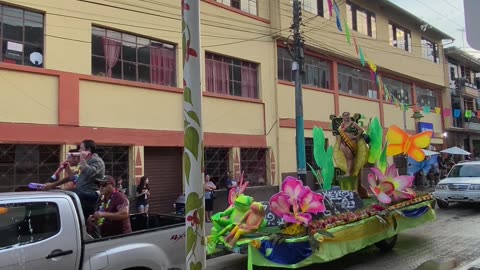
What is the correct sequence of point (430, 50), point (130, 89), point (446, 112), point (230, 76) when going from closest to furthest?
point (130, 89) < point (230, 76) < point (430, 50) < point (446, 112)

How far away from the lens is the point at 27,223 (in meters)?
4.39

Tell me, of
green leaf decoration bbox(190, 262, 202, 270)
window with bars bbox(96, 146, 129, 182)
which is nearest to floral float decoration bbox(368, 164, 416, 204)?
green leaf decoration bbox(190, 262, 202, 270)

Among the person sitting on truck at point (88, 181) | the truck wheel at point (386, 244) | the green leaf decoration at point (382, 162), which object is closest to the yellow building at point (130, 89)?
the person sitting on truck at point (88, 181)

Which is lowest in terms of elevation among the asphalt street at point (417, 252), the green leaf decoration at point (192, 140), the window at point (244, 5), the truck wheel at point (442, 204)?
the asphalt street at point (417, 252)

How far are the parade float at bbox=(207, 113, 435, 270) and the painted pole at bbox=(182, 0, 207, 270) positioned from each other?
3.35 meters

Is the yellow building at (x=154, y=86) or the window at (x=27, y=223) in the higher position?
the yellow building at (x=154, y=86)

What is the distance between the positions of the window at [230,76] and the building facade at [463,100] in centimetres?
2278

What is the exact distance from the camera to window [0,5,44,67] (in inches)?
443

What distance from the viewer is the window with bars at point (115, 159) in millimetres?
12953

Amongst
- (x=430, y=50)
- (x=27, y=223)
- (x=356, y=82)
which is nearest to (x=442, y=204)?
(x=356, y=82)

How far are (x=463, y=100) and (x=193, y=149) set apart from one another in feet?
129

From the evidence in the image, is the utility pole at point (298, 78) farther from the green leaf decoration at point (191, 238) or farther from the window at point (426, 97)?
the window at point (426, 97)

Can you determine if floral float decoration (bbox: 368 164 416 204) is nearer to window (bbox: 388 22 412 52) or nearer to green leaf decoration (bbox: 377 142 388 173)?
green leaf decoration (bbox: 377 142 388 173)

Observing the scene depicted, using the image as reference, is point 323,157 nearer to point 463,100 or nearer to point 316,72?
point 316,72
